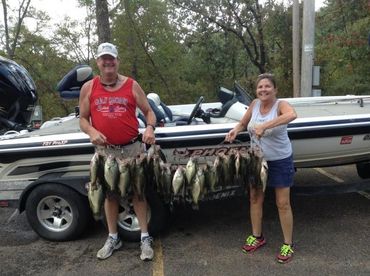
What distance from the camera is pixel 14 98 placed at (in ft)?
18.8

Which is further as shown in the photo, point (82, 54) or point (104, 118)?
point (82, 54)

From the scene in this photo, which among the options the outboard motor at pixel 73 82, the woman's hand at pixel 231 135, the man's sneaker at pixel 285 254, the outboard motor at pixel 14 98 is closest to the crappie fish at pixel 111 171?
the woman's hand at pixel 231 135

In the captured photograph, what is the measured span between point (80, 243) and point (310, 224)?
2.50 metres

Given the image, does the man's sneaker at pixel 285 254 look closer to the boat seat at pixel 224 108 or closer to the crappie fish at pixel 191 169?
the crappie fish at pixel 191 169

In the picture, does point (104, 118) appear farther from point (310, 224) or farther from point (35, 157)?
point (310, 224)

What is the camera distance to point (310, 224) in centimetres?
483

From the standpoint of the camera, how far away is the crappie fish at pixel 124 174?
3.74 meters

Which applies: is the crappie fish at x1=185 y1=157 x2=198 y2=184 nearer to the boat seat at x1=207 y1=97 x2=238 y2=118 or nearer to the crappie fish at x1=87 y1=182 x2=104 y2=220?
the crappie fish at x1=87 y1=182 x2=104 y2=220

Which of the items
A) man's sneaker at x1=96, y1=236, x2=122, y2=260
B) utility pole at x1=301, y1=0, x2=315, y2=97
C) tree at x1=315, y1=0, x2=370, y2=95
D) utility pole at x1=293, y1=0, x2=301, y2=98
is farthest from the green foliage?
man's sneaker at x1=96, y1=236, x2=122, y2=260

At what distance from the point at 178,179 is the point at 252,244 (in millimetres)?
1038

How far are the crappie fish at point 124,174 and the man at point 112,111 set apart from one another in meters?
0.20

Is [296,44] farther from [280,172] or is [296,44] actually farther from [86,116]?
[86,116]

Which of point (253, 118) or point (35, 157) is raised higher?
point (253, 118)

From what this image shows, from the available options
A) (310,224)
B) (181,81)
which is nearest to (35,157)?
(310,224)
